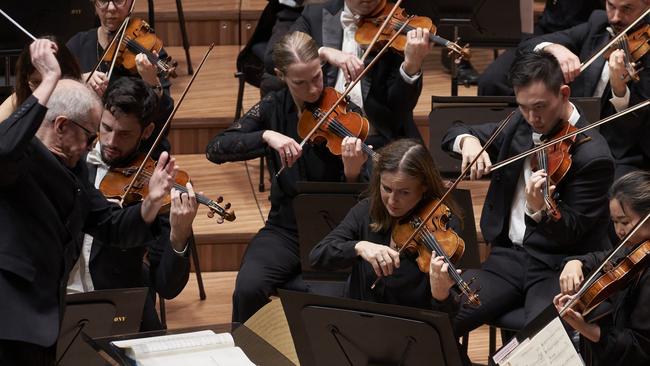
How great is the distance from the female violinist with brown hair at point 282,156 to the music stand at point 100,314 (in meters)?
0.65

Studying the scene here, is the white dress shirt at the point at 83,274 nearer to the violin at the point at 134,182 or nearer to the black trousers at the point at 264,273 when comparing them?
the violin at the point at 134,182

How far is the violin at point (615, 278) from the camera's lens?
2451 mm

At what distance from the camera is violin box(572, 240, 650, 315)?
2451 mm

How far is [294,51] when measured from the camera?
3.15 metres

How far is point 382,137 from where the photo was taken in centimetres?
339

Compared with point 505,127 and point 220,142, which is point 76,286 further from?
point 505,127

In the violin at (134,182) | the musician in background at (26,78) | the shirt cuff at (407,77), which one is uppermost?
the musician in background at (26,78)

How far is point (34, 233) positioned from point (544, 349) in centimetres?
102

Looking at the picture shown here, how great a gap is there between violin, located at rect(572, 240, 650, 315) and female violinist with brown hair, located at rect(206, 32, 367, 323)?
822mm

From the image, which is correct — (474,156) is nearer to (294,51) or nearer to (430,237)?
(430,237)

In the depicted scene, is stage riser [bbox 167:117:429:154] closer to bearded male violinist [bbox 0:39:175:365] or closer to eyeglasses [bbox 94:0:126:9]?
eyeglasses [bbox 94:0:126:9]

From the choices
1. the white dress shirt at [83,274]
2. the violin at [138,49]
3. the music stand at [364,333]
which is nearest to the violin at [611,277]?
the music stand at [364,333]

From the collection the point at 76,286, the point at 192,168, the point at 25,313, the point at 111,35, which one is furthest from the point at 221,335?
the point at 192,168

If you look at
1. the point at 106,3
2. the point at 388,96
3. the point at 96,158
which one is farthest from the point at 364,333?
the point at 106,3
